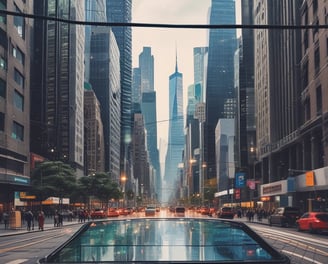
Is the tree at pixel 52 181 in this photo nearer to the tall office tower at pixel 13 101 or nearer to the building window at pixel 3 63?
the tall office tower at pixel 13 101

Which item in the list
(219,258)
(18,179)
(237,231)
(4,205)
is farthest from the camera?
(4,205)

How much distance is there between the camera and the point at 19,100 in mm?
77562

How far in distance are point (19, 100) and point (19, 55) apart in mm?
6284

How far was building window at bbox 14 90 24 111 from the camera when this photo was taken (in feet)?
247

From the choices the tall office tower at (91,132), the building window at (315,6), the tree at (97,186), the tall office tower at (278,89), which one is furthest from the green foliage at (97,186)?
the building window at (315,6)

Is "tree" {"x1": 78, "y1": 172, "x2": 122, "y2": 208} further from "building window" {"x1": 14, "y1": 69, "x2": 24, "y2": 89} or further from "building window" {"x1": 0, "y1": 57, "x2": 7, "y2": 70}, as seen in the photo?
"building window" {"x1": 0, "y1": 57, "x2": 7, "y2": 70}

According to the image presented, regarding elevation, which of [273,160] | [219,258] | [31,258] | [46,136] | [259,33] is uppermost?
[259,33]

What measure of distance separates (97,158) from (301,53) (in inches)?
5073

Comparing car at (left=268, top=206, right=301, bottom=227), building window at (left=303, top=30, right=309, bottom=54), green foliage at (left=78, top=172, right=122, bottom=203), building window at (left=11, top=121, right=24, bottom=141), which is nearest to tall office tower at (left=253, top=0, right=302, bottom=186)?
building window at (left=303, top=30, right=309, bottom=54)

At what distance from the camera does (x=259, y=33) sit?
115m

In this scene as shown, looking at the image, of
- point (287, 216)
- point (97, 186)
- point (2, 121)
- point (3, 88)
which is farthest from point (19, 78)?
point (97, 186)

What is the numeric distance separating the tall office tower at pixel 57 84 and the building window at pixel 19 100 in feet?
203

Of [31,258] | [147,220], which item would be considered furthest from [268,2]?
[147,220]

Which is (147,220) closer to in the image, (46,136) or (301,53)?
(301,53)
